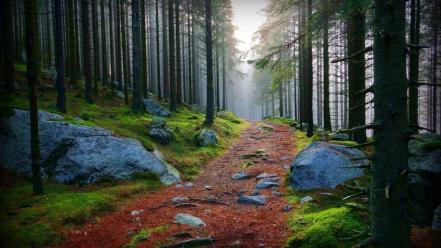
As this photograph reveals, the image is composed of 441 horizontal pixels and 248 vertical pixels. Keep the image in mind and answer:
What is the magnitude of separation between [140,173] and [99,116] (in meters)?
6.76

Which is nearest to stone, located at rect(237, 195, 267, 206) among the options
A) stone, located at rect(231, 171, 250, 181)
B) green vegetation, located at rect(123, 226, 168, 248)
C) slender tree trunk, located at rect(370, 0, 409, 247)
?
stone, located at rect(231, 171, 250, 181)

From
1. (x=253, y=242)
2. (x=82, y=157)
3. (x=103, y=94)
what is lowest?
(x=253, y=242)

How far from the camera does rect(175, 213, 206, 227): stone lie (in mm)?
7758

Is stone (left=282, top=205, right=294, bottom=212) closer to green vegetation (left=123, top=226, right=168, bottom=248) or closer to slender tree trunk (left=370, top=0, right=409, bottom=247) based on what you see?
green vegetation (left=123, top=226, right=168, bottom=248)

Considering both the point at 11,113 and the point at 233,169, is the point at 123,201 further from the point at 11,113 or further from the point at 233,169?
the point at 11,113

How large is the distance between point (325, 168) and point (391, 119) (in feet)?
20.1

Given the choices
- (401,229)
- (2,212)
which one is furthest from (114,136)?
(401,229)

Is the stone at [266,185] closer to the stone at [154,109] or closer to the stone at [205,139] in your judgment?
the stone at [205,139]

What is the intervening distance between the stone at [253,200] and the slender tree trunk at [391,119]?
5.53 meters

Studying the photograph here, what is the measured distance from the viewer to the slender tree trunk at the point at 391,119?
148 inches

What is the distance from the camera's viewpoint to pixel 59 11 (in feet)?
53.1

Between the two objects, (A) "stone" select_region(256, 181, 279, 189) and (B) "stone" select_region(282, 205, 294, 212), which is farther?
(A) "stone" select_region(256, 181, 279, 189)

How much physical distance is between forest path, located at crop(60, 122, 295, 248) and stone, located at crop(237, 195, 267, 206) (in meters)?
0.17

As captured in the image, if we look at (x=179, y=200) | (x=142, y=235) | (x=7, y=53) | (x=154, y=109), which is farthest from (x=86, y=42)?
(x=142, y=235)
